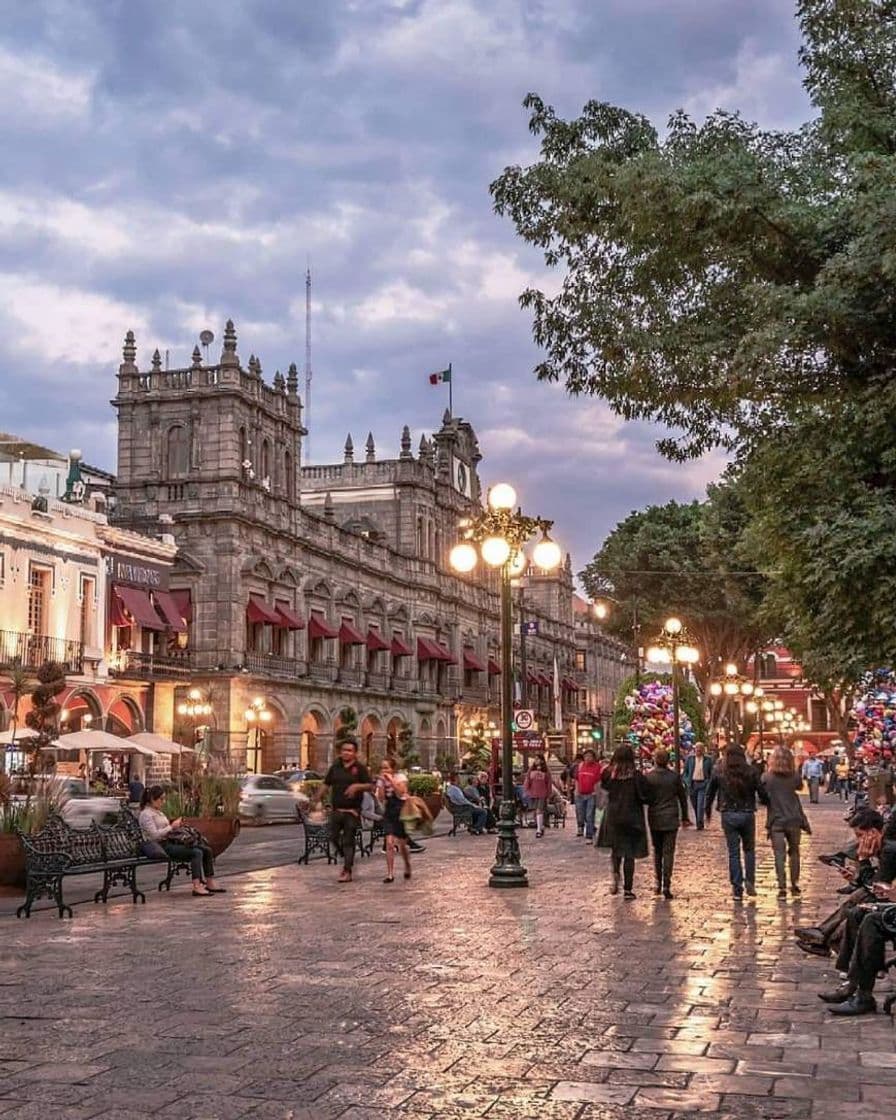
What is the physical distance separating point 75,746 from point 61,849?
16.6 metres

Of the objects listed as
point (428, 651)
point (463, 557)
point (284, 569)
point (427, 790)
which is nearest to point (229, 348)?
point (284, 569)

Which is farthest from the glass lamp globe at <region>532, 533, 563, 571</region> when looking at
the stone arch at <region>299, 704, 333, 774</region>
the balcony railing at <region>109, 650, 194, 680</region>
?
the stone arch at <region>299, 704, 333, 774</region>

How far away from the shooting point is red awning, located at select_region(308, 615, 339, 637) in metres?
50.6

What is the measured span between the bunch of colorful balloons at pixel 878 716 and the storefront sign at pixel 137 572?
2184 cm

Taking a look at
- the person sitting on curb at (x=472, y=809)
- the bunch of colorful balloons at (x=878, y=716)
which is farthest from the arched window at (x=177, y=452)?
the bunch of colorful balloons at (x=878, y=716)

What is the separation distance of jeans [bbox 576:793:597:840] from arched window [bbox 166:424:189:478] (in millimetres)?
26031

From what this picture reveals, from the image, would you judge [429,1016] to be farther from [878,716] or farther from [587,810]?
[878,716]

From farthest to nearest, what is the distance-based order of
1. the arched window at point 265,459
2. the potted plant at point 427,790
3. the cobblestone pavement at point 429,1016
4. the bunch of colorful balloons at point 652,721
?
1. the arched window at point 265,459
2. the bunch of colorful balloons at point 652,721
3. the potted plant at point 427,790
4. the cobblestone pavement at point 429,1016

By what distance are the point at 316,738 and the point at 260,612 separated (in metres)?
7.11

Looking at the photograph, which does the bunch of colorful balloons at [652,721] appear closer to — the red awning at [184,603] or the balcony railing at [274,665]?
the balcony railing at [274,665]

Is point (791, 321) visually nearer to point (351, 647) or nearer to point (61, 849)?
point (61, 849)

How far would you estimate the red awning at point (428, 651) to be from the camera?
6044 cm

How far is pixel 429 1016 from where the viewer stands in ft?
25.2

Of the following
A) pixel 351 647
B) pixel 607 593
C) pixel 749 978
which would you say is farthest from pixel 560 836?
pixel 351 647
